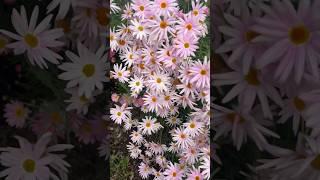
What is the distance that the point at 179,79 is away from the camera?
163 centimetres

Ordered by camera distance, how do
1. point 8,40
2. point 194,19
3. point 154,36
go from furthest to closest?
1. point 154,36
2. point 194,19
3. point 8,40

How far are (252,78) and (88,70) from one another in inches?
10.8

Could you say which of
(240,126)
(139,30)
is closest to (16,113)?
(240,126)

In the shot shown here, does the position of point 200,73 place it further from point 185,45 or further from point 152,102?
point 152,102

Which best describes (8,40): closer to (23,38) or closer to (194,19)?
(23,38)

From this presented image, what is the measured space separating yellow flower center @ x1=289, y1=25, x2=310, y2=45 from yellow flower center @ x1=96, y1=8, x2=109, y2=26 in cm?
30

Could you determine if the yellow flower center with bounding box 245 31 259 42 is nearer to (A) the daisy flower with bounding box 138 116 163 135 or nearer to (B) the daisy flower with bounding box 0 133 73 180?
(B) the daisy flower with bounding box 0 133 73 180

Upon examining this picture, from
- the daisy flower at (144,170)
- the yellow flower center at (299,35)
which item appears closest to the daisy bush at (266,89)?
the yellow flower center at (299,35)

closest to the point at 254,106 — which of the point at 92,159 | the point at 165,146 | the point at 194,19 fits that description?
the point at 92,159

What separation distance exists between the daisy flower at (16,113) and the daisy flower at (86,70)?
8 centimetres

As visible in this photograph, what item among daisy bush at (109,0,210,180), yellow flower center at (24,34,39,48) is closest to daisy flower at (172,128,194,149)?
daisy bush at (109,0,210,180)

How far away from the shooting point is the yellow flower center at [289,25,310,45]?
25.8 inches

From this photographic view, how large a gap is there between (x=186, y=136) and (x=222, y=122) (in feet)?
3.20

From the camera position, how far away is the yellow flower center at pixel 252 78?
693mm
